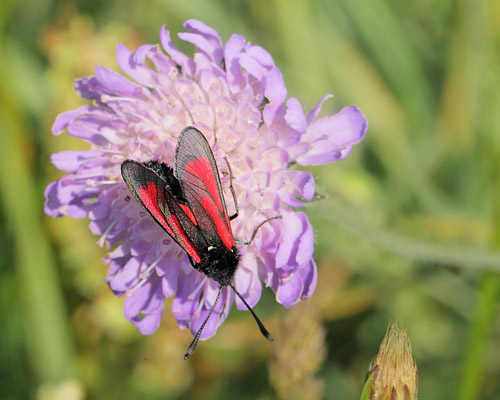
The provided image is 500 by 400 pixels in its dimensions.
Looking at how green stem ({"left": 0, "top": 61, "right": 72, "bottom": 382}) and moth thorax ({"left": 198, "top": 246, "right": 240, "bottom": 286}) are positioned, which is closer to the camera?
moth thorax ({"left": 198, "top": 246, "right": 240, "bottom": 286})

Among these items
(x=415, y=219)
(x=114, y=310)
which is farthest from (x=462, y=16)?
(x=114, y=310)

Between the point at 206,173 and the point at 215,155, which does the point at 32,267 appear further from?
the point at 206,173

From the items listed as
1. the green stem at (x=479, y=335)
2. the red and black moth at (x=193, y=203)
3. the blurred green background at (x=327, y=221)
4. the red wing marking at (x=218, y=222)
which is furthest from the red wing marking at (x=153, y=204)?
the green stem at (x=479, y=335)

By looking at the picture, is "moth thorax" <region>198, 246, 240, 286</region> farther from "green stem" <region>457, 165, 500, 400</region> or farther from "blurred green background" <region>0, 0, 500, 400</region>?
"green stem" <region>457, 165, 500, 400</region>

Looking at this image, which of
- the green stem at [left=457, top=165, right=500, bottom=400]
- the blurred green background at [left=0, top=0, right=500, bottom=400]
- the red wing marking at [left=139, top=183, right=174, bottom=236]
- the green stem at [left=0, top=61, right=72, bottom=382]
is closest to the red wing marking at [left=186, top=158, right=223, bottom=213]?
the red wing marking at [left=139, top=183, right=174, bottom=236]

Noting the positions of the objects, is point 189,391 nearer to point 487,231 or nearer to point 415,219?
point 415,219

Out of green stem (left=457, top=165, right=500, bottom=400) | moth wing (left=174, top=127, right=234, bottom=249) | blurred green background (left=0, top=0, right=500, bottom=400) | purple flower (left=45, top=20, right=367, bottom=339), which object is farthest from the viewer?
blurred green background (left=0, top=0, right=500, bottom=400)
